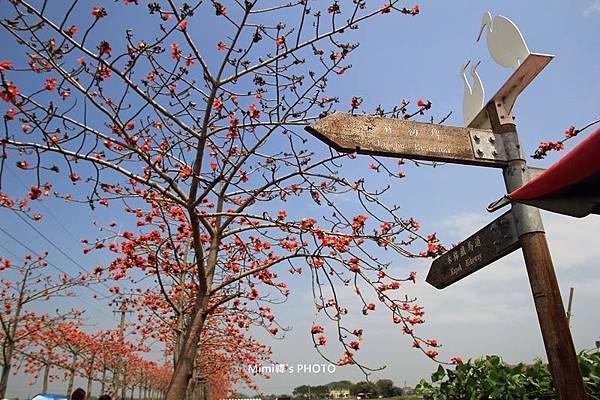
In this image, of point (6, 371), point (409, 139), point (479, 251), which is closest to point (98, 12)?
point (409, 139)

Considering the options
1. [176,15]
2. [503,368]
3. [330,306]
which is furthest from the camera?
[330,306]

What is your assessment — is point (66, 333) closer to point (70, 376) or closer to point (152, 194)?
point (70, 376)

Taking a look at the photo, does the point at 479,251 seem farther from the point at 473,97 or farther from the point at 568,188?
the point at 473,97

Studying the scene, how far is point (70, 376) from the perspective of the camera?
18.1 metres

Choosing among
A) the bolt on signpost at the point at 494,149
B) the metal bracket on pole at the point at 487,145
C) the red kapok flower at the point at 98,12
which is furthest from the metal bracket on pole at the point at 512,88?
the red kapok flower at the point at 98,12

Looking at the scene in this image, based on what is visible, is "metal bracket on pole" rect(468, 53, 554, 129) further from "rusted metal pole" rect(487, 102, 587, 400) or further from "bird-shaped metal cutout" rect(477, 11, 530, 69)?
"rusted metal pole" rect(487, 102, 587, 400)

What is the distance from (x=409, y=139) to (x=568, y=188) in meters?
0.91

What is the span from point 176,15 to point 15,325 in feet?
34.5

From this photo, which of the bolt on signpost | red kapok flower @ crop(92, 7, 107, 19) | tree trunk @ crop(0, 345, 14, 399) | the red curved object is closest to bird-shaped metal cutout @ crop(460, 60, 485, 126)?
the bolt on signpost

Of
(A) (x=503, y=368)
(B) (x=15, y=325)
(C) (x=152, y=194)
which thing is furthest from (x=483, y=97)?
(B) (x=15, y=325)

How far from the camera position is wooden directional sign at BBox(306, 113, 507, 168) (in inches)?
90.1

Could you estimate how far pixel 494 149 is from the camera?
2.46 meters

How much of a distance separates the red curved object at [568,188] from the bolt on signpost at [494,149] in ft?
1.12

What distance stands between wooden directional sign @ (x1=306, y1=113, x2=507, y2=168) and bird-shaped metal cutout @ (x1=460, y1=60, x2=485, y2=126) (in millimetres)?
287
